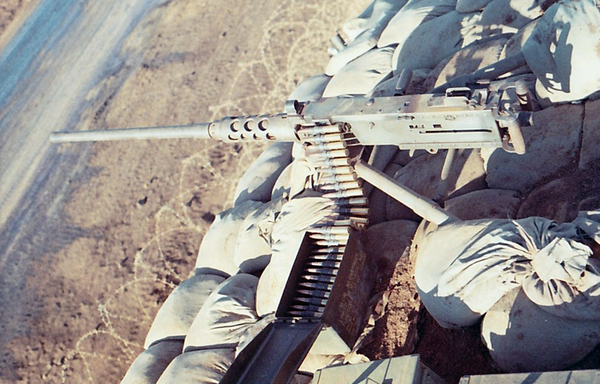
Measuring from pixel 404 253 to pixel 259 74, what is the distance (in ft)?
16.2

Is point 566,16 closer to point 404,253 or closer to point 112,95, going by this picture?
point 404,253

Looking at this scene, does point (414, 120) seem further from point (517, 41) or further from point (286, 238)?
point (286, 238)

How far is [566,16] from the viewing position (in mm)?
4039

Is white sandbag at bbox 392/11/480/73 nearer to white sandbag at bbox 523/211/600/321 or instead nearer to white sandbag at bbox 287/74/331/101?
white sandbag at bbox 287/74/331/101

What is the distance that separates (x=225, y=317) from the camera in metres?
5.11

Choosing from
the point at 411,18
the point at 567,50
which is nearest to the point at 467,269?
the point at 567,50

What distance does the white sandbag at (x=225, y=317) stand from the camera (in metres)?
5.03

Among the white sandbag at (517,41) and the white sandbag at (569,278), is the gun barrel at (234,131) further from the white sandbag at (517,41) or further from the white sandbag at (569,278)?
the white sandbag at (569,278)

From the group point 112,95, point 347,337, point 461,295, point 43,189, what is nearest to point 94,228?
point 43,189

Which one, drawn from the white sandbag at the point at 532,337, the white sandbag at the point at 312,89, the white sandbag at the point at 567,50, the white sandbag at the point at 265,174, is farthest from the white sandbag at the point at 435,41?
the white sandbag at the point at 532,337

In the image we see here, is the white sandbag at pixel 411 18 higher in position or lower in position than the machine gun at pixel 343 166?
lower

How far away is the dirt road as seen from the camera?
7465 millimetres

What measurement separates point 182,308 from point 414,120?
2.93 m

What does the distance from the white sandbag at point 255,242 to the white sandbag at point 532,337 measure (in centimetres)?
221
